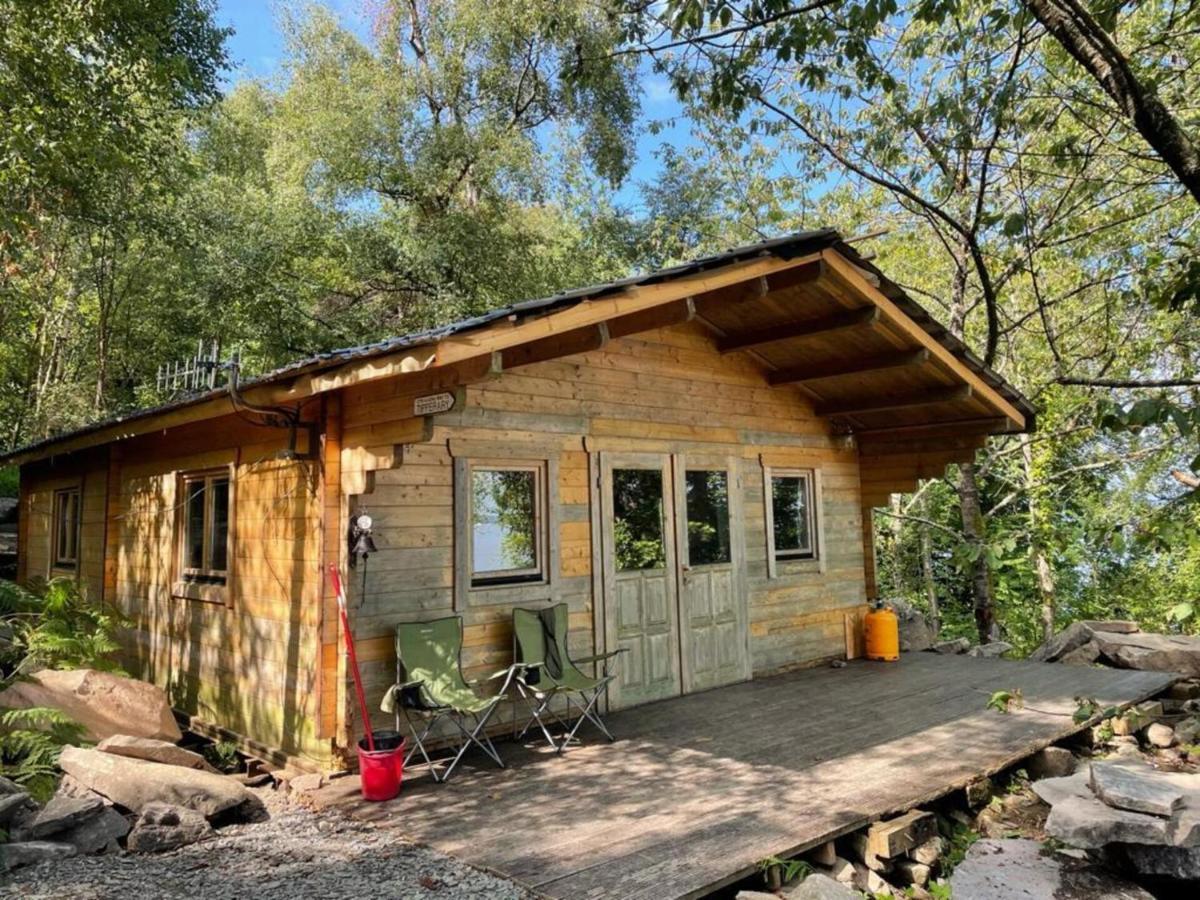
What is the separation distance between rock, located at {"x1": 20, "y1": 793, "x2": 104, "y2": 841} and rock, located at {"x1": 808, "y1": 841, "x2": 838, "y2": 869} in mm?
3392

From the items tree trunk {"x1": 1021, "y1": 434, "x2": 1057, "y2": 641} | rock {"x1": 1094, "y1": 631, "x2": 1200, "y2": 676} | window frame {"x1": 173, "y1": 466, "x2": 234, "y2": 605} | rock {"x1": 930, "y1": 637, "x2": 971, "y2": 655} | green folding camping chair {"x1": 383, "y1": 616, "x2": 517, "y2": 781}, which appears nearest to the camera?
green folding camping chair {"x1": 383, "y1": 616, "x2": 517, "y2": 781}

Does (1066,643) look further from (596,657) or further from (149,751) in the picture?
(149,751)

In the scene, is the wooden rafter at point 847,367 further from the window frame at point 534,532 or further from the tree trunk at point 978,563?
the tree trunk at point 978,563

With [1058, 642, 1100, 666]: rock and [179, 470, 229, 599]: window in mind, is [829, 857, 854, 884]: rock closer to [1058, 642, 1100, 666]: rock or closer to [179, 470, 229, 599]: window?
[179, 470, 229, 599]: window

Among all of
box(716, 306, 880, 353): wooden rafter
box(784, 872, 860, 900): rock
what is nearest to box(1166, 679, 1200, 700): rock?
box(716, 306, 880, 353): wooden rafter

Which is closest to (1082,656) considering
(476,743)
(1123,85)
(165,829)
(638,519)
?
(638,519)

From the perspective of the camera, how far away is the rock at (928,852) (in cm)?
374

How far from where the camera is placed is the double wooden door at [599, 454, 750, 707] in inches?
238

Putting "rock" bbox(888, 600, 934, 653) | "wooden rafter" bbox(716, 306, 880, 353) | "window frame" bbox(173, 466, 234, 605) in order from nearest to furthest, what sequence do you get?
"window frame" bbox(173, 466, 234, 605) < "wooden rafter" bbox(716, 306, 880, 353) < "rock" bbox(888, 600, 934, 653)

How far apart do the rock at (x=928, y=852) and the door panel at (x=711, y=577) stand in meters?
2.76

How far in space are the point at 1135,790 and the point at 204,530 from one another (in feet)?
20.2

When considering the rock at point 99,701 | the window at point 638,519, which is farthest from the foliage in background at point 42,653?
the window at point 638,519

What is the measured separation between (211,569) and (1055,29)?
611 cm

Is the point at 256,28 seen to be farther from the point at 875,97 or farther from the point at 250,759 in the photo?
the point at 250,759
